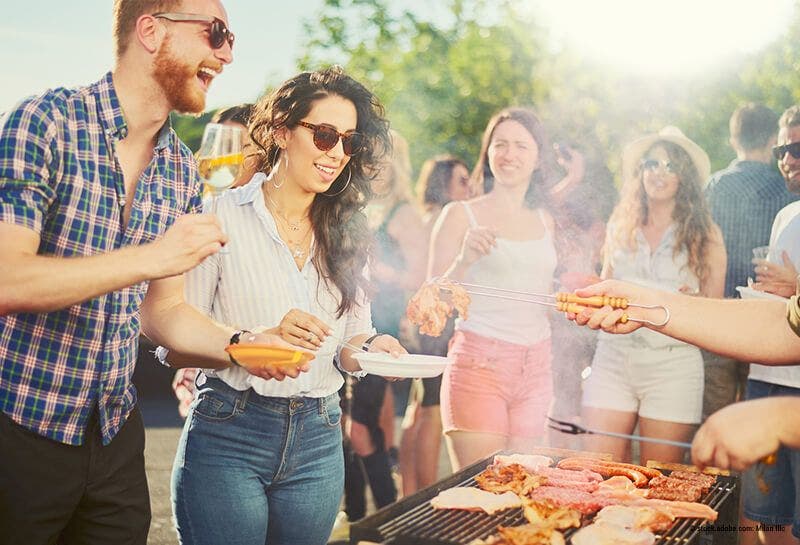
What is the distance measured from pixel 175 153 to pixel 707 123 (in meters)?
9.15

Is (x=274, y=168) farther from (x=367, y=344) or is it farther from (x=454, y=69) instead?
(x=454, y=69)

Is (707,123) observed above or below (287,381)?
above

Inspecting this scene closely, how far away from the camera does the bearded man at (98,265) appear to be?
199 centimetres

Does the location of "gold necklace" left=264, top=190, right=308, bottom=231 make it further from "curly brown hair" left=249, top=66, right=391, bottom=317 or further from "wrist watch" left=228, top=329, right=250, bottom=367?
"wrist watch" left=228, top=329, right=250, bottom=367

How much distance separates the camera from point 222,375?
252 centimetres

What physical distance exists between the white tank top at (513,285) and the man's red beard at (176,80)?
5.95ft

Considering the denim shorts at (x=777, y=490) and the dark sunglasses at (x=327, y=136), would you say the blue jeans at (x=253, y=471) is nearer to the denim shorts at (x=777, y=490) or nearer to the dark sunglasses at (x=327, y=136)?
the dark sunglasses at (x=327, y=136)

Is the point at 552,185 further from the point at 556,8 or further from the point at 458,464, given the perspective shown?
the point at 556,8

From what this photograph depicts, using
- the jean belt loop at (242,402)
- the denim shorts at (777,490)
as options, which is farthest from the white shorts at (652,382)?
the jean belt loop at (242,402)

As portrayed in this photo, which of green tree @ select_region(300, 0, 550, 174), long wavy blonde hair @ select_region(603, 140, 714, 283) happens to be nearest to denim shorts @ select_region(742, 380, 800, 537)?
long wavy blonde hair @ select_region(603, 140, 714, 283)

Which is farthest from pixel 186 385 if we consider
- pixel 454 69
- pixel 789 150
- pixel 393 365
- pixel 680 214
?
pixel 454 69

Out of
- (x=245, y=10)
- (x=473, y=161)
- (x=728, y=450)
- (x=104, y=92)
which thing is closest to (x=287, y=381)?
(x=104, y=92)

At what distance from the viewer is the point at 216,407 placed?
2.50 meters

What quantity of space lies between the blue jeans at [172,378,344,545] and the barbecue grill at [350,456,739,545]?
30 cm
